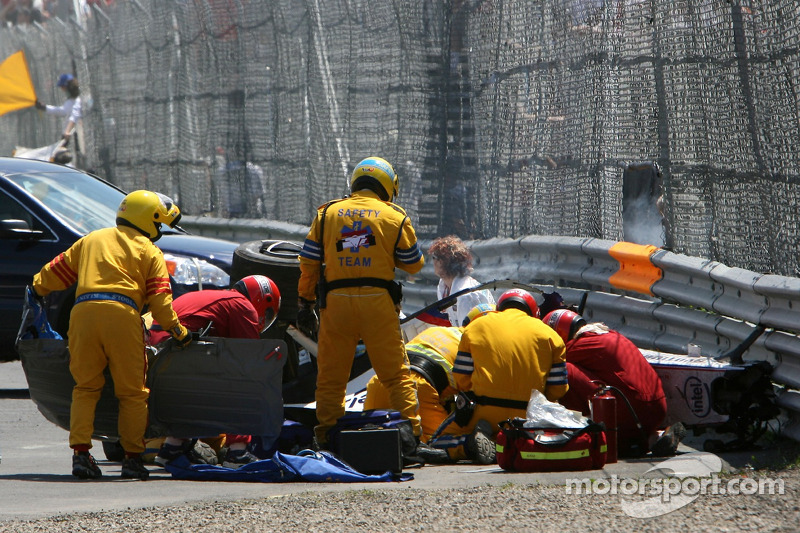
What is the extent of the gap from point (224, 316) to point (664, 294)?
346 cm

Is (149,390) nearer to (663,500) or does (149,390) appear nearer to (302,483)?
(302,483)

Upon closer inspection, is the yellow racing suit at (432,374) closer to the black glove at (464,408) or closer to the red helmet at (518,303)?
the black glove at (464,408)

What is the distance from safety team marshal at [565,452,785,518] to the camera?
5.00m

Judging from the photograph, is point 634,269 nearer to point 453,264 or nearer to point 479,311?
point 453,264

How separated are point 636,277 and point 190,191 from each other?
9.06 meters

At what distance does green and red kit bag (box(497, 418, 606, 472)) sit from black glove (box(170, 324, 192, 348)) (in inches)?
75.1

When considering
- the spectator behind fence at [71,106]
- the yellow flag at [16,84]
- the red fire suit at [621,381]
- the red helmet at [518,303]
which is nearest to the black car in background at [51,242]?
the red helmet at [518,303]

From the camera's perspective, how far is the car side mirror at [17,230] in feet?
31.3

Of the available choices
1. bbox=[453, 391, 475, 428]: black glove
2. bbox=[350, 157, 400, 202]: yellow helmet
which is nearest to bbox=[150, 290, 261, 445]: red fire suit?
bbox=[350, 157, 400, 202]: yellow helmet

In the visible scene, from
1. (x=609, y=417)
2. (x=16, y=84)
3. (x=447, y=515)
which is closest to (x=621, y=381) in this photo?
(x=609, y=417)

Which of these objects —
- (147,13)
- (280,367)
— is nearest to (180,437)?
(280,367)

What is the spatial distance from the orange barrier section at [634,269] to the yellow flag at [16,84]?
48.1ft

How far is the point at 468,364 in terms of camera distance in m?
6.99

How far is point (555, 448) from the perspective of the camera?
6.29m
